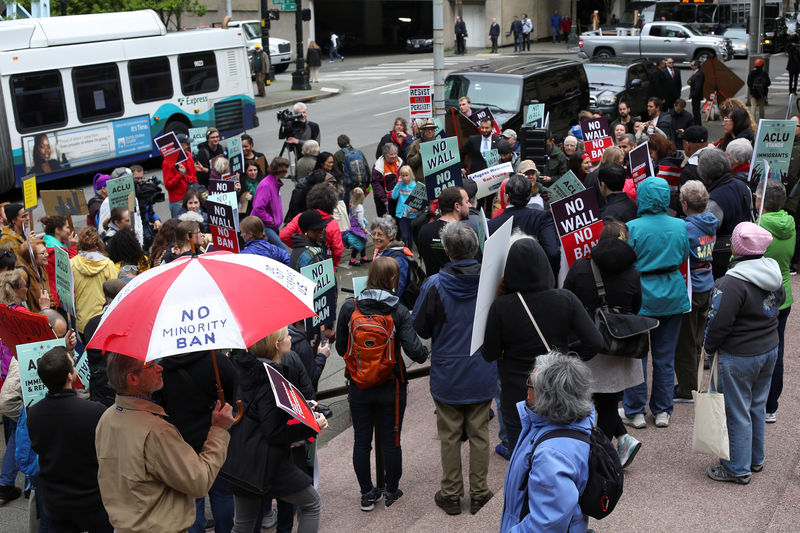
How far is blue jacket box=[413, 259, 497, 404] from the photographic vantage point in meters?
5.50

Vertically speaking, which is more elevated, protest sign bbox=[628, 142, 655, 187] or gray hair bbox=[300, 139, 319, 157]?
protest sign bbox=[628, 142, 655, 187]

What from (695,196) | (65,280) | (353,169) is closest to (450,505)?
(695,196)

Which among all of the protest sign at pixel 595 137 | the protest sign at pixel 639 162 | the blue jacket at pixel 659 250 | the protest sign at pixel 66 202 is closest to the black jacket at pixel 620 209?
the blue jacket at pixel 659 250

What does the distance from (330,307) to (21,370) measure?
2.34 metres

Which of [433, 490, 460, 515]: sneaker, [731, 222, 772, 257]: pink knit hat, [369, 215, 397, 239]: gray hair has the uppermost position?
[731, 222, 772, 257]: pink knit hat

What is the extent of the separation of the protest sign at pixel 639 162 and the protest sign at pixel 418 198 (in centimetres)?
238

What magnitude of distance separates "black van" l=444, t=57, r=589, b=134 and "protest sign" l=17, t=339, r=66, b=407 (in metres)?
11.2

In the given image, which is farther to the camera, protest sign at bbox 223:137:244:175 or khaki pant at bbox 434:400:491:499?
protest sign at bbox 223:137:244:175

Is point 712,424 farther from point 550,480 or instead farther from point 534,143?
point 534,143

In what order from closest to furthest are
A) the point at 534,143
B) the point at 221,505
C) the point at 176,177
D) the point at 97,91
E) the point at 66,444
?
the point at 66,444, the point at 221,505, the point at 534,143, the point at 176,177, the point at 97,91

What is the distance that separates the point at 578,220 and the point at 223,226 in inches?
136

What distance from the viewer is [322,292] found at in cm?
670

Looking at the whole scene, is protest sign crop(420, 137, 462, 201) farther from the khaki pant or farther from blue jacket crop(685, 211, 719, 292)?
the khaki pant

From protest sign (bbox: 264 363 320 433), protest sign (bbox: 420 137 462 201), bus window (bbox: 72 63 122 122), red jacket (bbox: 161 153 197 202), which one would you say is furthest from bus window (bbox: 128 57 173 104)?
protest sign (bbox: 264 363 320 433)
